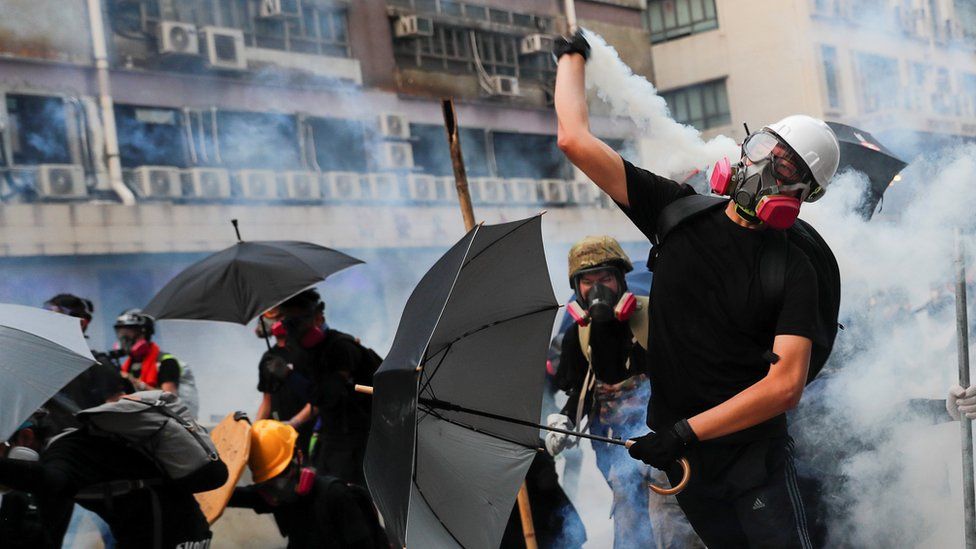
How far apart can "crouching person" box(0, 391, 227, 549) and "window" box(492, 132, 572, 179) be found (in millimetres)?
14067

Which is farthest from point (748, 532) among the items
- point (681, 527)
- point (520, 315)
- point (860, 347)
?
point (860, 347)

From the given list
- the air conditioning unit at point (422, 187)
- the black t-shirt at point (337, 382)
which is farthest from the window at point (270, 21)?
the black t-shirt at point (337, 382)

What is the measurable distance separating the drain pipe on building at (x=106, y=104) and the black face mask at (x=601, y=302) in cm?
972

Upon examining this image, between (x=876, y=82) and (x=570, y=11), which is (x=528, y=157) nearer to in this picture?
(x=570, y=11)

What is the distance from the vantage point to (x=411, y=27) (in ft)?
54.2

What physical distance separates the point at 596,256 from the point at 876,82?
21.1 ft

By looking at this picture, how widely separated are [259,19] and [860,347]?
11251 mm

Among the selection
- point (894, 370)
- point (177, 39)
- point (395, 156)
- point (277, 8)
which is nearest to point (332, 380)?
point (894, 370)

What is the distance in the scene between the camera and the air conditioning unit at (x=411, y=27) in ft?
54.2

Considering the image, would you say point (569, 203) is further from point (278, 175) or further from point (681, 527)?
point (681, 527)

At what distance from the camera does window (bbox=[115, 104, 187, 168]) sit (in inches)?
544

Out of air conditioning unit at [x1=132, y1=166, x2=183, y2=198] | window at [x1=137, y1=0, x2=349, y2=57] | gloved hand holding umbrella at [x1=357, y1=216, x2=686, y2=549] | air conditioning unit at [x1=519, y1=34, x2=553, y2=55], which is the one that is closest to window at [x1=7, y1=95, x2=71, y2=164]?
air conditioning unit at [x1=132, y1=166, x2=183, y2=198]

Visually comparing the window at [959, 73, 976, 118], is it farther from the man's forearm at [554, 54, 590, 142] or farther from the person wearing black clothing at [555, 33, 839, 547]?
the man's forearm at [554, 54, 590, 142]

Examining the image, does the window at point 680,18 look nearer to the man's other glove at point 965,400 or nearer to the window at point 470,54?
the window at point 470,54
